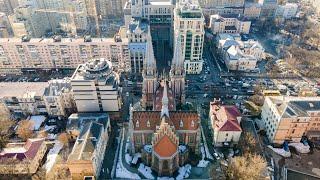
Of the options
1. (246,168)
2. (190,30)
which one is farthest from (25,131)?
(190,30)

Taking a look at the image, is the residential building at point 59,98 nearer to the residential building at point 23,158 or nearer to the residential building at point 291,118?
the residential building at point 23,158

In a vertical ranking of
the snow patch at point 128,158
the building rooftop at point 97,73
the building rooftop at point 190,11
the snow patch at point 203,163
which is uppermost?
the building rooftop at point 190,11

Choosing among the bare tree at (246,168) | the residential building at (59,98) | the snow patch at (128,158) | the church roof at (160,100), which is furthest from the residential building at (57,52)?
the bare tree at (246,168)

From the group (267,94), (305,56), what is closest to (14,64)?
(267,94)

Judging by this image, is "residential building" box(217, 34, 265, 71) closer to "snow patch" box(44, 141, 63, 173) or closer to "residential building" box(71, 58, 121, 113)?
"residential building" box(71, 58, 121, 113)

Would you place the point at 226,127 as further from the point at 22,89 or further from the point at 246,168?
the point at 22,89

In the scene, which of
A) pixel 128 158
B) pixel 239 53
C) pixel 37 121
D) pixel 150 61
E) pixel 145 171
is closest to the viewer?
pixel 145 171
